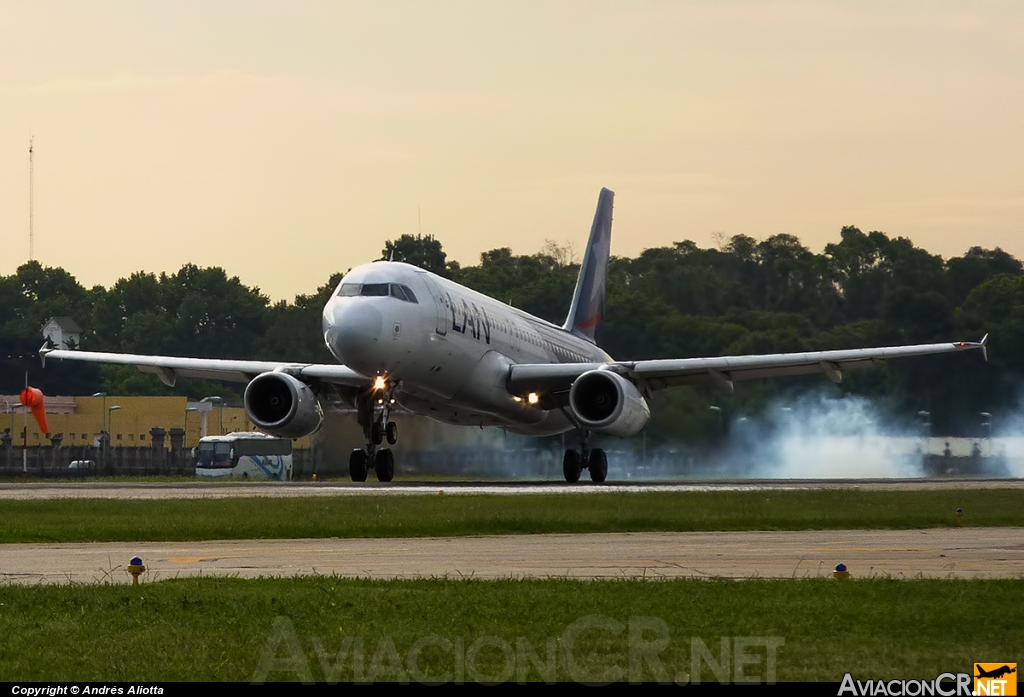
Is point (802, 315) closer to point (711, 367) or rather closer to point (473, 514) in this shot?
point (711, 367)

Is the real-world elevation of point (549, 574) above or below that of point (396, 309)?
below

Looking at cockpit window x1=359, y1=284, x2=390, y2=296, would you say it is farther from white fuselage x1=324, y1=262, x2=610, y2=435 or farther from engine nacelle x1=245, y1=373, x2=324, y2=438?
engine nacelle x1=245, y1=373, x2=324, y2=438

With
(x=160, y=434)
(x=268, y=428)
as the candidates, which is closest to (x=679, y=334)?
(x=268, y=428)

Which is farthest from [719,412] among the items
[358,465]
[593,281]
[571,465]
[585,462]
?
[358,465]

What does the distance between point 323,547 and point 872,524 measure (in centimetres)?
869

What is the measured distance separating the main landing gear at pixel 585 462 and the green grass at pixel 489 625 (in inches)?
1223

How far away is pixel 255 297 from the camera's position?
129 m

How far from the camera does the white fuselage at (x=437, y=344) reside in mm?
37594

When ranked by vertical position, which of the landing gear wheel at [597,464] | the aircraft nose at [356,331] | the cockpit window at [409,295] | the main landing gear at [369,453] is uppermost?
the cockpit window at [409,295]

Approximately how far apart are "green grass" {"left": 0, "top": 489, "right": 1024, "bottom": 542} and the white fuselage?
6425 millimetres

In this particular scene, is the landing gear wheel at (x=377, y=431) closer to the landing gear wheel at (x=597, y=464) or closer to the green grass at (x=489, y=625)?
the landing gear wheel at (x=597, y=464)

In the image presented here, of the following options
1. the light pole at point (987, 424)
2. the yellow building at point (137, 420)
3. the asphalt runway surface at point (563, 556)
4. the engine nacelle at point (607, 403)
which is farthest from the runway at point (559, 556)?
the yellow building at point (137, 420)

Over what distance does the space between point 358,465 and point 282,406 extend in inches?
96.2

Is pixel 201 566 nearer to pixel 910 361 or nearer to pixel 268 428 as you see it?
pixel 268 428
